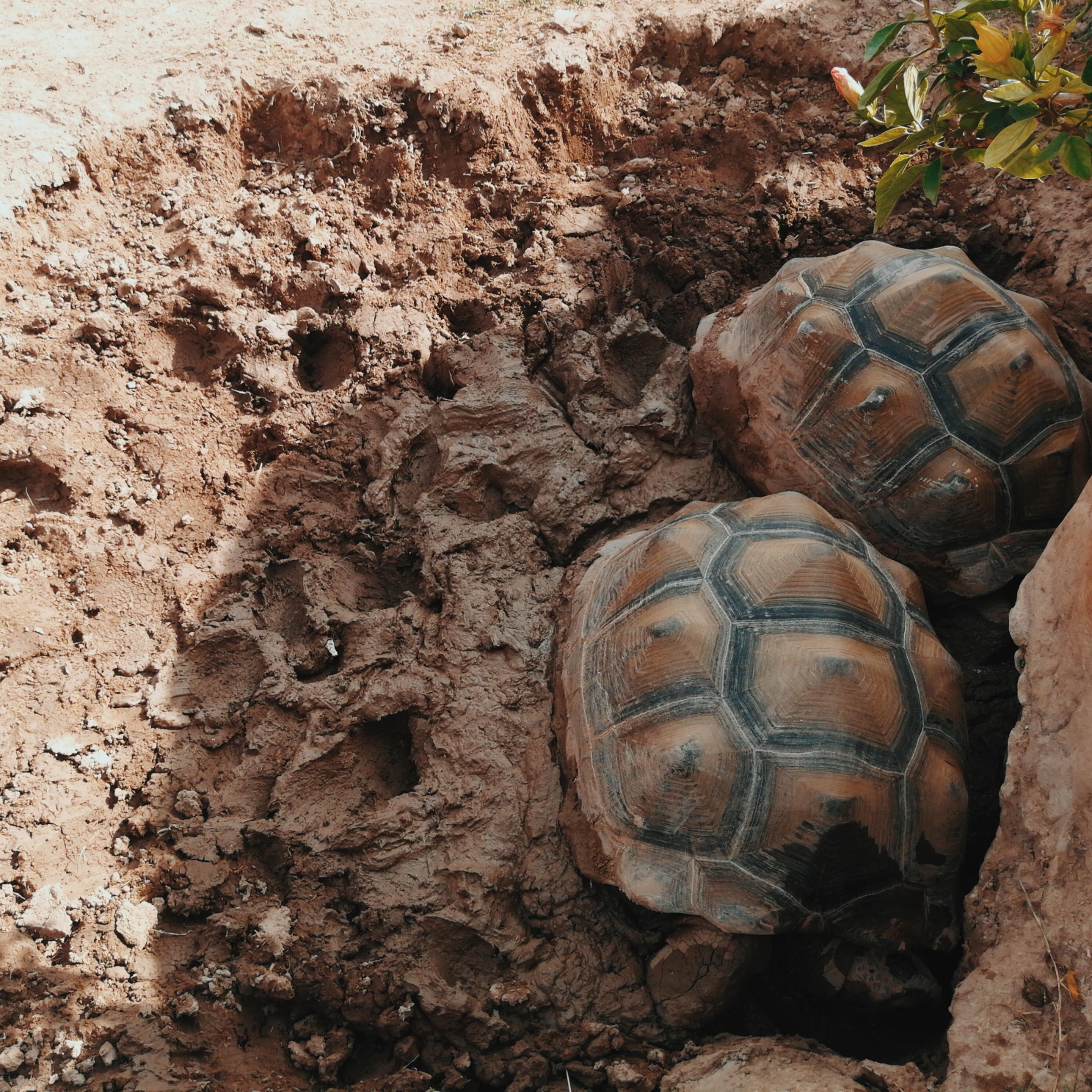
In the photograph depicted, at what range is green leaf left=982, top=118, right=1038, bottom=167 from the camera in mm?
1724

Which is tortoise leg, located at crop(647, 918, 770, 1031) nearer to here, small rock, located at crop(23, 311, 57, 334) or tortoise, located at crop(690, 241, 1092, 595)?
tortoise, located at crop(690, 241, 1092, 595)

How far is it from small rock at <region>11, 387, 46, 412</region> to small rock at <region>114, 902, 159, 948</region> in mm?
1842

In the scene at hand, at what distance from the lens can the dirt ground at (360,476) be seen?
2455 mm

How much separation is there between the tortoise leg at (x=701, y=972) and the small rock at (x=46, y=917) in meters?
1.65

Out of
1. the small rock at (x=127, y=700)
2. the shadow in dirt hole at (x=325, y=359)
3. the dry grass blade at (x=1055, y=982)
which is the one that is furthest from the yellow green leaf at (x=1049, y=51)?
the small rock at (x=127, y=700)

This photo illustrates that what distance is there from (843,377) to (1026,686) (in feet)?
4.31

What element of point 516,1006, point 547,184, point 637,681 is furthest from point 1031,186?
point 516,1006

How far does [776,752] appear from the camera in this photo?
2408mm

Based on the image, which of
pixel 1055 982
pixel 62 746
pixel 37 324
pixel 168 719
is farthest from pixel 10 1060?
pixel 37 324

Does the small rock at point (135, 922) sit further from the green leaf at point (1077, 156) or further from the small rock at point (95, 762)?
the green leaf at point (1077, 156)

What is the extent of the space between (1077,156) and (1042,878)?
1630 millimetres

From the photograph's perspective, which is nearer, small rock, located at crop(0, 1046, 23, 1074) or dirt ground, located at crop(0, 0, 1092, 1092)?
small rock, located at crop(0, 1046, 23, 1074)

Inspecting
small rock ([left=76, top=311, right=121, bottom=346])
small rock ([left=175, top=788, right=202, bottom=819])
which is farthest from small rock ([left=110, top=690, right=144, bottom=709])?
small rock ([left=76, top=311, right=121, bottom=346])

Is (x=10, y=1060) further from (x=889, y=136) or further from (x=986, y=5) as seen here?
(x=986, y=5)
